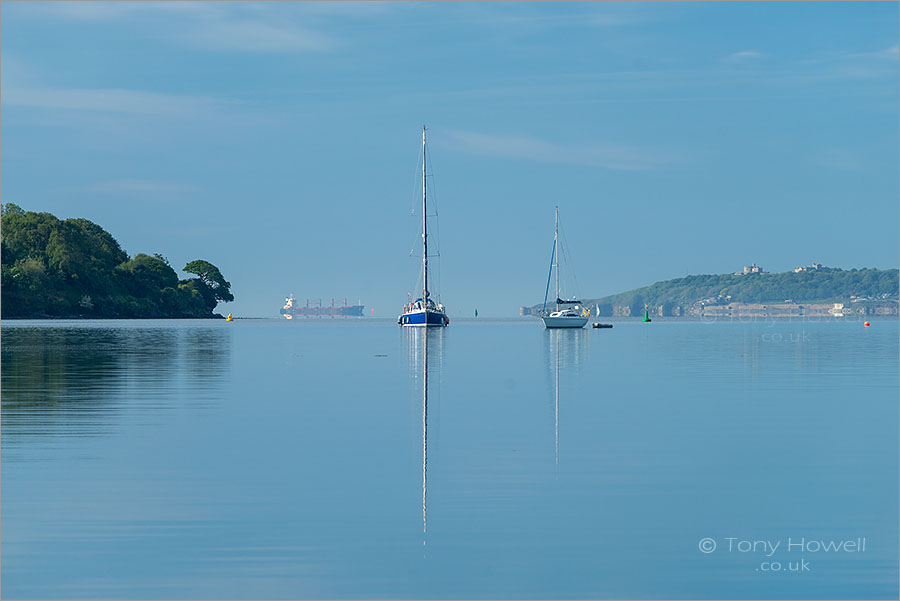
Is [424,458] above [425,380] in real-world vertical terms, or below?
below

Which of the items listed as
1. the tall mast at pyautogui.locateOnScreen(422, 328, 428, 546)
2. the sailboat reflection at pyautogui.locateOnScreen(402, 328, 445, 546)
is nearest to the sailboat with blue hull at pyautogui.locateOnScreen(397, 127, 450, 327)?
the sailboat reflection at pyautogui.locateOnScreen(402, 328, 445, 546)

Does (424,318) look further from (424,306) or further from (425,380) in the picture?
(425,380)

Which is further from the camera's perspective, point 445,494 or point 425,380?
point 425,380

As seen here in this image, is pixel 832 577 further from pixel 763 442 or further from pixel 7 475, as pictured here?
pixel 7 475

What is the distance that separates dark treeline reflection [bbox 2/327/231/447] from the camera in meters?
27.2

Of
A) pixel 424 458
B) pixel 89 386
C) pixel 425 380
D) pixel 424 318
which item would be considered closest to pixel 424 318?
pixel 424 318

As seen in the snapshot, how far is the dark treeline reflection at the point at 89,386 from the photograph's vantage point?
1069 inches

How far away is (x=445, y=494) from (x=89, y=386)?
24.4 meters

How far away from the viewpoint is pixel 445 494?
17.9 m

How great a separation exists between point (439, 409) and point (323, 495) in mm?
14411

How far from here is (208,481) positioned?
19312 mm

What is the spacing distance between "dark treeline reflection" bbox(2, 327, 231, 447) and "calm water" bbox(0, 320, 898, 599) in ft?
0.79

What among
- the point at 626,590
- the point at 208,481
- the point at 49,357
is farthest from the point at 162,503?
the point at 49,357

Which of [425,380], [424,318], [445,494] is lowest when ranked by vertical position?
[445,494]
